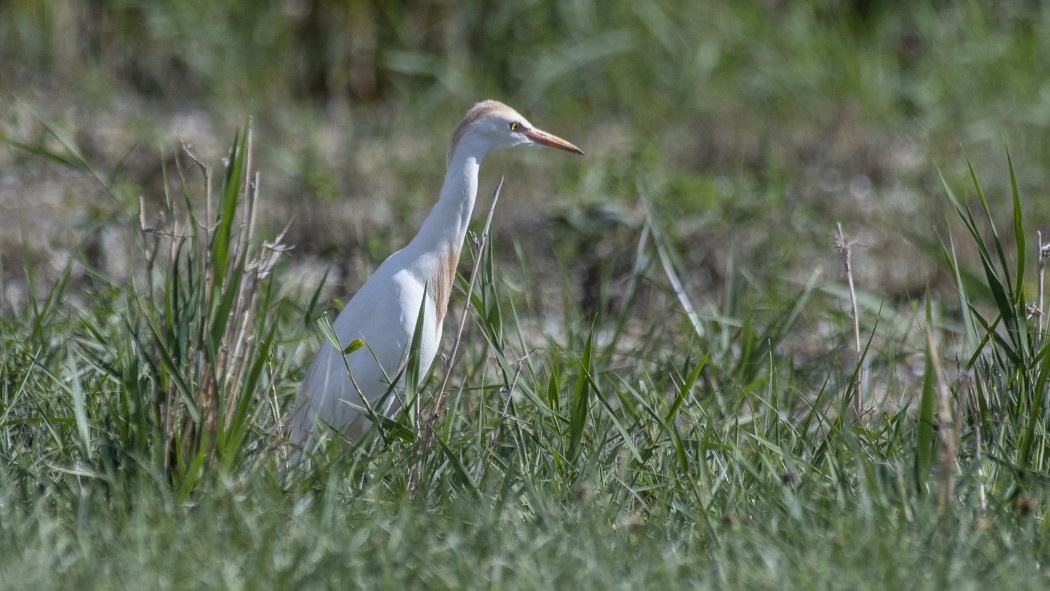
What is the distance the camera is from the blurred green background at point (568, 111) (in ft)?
16.2

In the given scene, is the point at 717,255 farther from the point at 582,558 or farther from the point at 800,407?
the point at 582,558

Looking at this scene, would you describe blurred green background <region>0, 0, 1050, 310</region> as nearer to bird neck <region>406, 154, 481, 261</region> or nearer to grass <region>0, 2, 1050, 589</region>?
grass <region>0, 2, 1050, 589</region>

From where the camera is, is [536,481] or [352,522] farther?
[536,481]

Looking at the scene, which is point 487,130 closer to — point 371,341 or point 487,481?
point 371,341

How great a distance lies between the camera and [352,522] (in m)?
2.29

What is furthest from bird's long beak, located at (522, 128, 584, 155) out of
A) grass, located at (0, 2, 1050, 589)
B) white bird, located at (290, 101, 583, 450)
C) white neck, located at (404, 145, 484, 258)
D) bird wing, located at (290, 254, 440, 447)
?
bird wing, located at (290, 254, 440, 447)

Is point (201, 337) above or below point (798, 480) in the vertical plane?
above

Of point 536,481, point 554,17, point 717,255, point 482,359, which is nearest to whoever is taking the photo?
point 536,481

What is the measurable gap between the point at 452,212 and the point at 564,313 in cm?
81

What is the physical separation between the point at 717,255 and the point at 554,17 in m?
2.49

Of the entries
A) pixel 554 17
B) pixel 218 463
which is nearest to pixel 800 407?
pixel 218 463

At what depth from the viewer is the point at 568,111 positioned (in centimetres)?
654

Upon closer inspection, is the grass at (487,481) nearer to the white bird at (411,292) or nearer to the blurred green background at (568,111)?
the white bird at (411,292)

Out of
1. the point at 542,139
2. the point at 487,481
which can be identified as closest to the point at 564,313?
the point at 542,139
